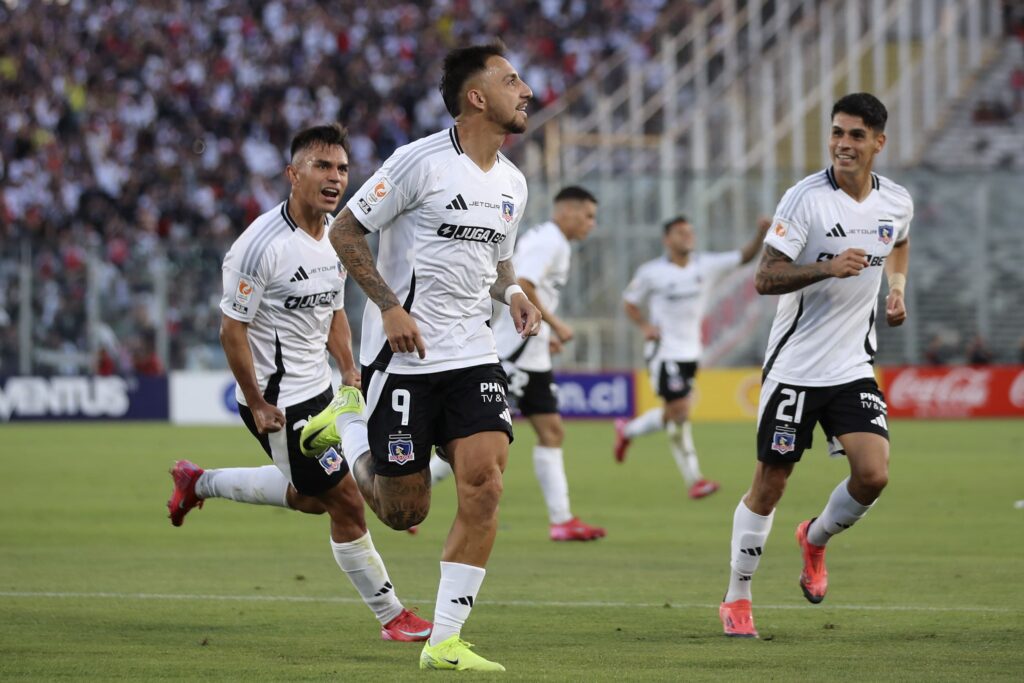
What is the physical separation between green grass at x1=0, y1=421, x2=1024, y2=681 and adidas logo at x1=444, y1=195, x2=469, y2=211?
201 centimetres

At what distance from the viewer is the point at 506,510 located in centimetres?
1555

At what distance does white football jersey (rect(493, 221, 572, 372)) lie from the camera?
1355cm

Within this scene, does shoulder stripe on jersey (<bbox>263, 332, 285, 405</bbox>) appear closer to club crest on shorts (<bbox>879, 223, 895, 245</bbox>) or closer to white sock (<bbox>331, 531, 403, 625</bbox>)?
white sock (<bbox>331, 531, 403, 625</bbox>)

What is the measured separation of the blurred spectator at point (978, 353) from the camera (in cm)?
3030

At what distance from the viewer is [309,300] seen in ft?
28.6

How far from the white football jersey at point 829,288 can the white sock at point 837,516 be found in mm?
625

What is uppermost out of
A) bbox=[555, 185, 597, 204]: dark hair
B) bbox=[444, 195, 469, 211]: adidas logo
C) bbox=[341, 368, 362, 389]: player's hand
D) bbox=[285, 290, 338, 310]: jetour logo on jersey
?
bbox=[444, 195, 469, 211]: adidas logo

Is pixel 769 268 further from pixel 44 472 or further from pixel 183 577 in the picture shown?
pixel 44 472

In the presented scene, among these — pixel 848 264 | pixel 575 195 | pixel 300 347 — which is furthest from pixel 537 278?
pixel 848 264

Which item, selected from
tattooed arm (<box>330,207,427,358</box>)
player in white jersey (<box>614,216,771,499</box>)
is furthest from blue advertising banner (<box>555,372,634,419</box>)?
tattooed arm (<box>330,207,427,358</box>)

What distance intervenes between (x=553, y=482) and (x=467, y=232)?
19.9 ft

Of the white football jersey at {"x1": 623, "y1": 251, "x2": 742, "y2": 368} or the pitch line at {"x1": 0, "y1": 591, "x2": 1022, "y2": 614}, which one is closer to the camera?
the pitch line at {"x1": 0, "y1": 591, "x2": 1022, "y2": 614}

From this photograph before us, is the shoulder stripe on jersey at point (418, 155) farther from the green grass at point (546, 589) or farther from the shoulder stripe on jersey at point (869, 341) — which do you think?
the shoulder stripe on jersey at point (869, 341)

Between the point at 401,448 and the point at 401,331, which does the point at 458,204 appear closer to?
the point at 401,331
